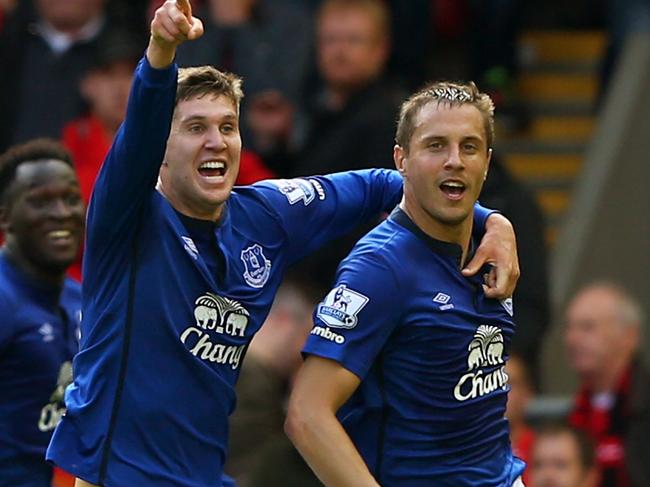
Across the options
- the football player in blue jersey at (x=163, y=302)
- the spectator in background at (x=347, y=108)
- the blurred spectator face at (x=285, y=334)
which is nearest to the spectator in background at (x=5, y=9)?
the spectator in background at (x=347, y=108)

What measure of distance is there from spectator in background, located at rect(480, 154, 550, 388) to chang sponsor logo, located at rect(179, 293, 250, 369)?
9.86 feet

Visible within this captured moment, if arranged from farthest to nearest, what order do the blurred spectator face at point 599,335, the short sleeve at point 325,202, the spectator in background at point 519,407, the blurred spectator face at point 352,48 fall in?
1. the blurred spectator face at point 352,48
2. the blurred spectator face at point 599,335
3. the spectator in background at point 519,407
4. the short sleeve at point 325,202

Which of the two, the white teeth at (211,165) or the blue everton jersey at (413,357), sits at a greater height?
the white teeth at (211,165)

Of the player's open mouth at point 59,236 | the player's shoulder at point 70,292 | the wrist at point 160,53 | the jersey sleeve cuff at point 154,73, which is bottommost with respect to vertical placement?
the player's shoulder at point 70,292

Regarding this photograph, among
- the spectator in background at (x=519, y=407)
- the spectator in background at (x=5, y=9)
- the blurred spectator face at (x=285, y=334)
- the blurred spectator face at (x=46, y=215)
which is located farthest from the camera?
the spectator in background at (x=5, y=9)

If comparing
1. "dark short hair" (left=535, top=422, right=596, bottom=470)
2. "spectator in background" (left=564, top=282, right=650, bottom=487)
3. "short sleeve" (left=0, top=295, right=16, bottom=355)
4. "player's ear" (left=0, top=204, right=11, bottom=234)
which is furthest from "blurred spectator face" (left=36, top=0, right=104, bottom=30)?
"short sleeve" (left=0, top=295, right=16, bottom=355)

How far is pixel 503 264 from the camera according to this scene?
19.0 feet

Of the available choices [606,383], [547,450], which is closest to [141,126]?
[547,450]

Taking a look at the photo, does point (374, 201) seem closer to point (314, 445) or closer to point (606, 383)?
point (314, 445)

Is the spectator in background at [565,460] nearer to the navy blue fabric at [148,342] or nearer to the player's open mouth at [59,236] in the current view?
the player's open mouth at [59,236]

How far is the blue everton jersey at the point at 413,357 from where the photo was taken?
543cm

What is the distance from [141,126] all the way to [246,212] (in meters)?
0.66

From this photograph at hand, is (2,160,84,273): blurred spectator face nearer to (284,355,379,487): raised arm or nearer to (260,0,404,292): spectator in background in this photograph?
(284,355,379,487): raised arm

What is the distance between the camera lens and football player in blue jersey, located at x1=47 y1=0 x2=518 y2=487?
17.5ft
